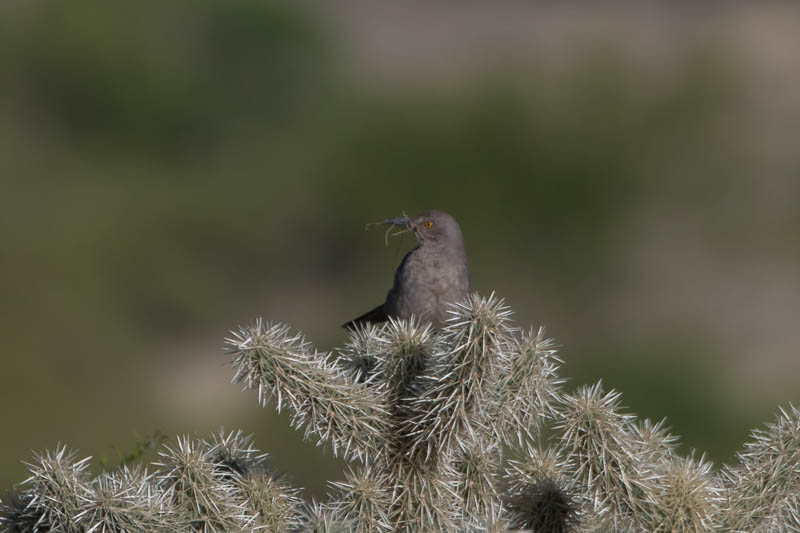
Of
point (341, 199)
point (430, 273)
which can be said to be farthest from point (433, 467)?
point (341, 199)

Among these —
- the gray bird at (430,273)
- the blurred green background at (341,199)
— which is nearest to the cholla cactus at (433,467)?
the gray bird at (430,273)

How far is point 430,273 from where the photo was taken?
7.49 feet

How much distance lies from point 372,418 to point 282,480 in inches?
10.9

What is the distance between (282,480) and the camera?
1632mm

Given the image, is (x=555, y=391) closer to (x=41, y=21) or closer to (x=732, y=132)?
(x=732, y=132)

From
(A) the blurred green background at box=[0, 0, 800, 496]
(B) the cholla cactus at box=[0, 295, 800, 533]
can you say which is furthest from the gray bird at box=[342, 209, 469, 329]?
(A) the blurred green background at box=[0, 0, 800, 496]

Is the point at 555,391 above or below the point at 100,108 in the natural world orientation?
below

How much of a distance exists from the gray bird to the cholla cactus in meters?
0.62

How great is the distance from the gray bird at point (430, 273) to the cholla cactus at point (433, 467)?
62cm

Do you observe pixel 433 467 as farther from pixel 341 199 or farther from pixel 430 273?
pixel 341 199

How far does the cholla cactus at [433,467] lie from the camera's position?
4.32 feet

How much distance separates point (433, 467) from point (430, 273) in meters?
0.83

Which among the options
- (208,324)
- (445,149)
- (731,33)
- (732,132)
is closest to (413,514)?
(208,324)

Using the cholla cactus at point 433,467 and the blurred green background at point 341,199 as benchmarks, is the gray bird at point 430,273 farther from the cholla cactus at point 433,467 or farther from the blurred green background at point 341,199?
the blurred green background at point 341,199
